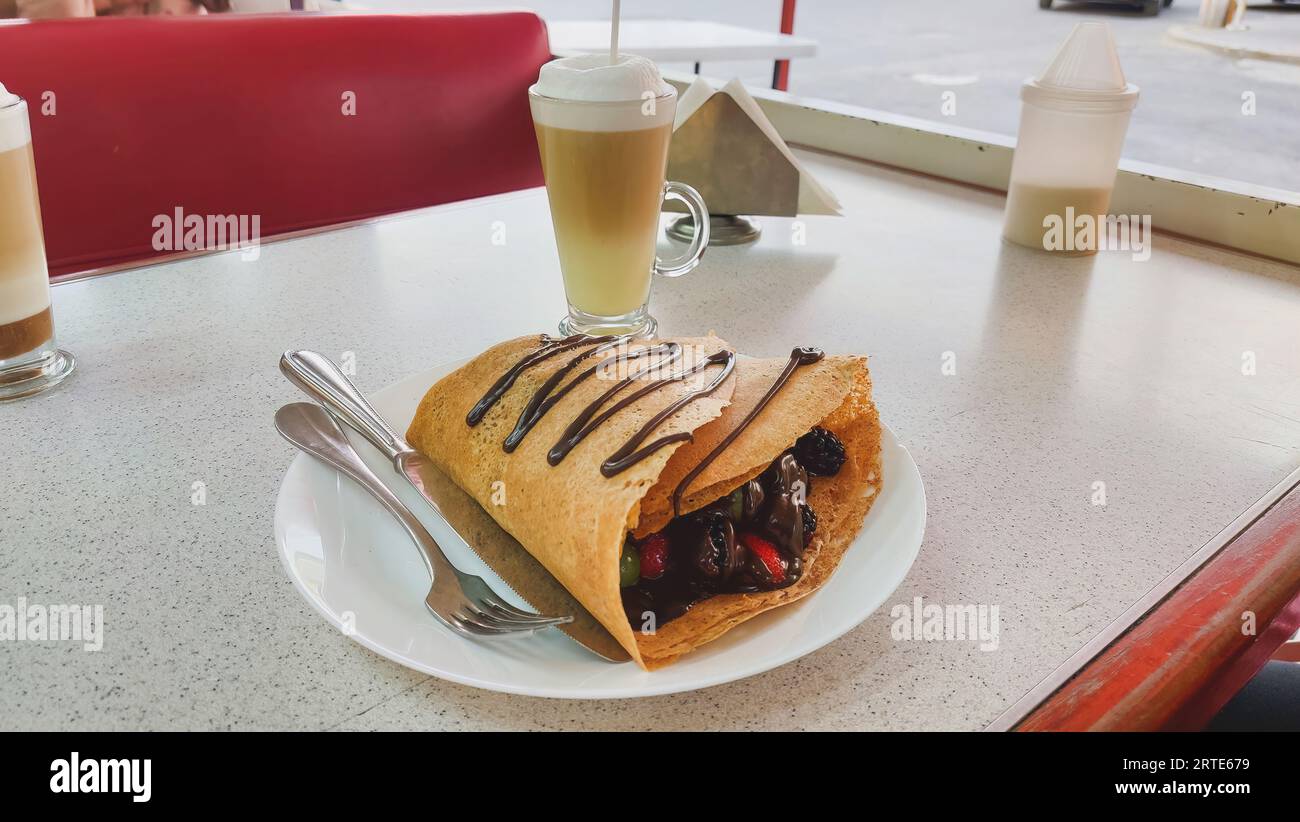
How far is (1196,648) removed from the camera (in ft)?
1.96

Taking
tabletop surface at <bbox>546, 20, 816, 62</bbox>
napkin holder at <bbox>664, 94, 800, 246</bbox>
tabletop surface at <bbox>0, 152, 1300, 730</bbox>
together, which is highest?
tabletop surface at <bbox>546, 20, 816, 62</bbox>

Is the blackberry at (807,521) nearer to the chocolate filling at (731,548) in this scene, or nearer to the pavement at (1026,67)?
the chocolate filling at (731,548)

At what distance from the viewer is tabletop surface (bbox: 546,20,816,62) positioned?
2701 mm

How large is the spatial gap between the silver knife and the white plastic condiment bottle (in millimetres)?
945

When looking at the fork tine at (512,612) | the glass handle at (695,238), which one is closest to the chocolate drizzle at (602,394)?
the fork tine at (512,612)

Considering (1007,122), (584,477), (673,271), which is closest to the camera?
(584,477)

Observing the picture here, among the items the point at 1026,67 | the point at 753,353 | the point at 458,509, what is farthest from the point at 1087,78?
the point at 1026,67

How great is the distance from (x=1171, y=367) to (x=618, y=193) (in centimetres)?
61

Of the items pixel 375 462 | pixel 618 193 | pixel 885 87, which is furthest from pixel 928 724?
pixel 885 87

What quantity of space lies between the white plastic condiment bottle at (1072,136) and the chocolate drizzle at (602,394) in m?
0.73

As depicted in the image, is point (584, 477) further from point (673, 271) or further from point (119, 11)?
point (119, 11)

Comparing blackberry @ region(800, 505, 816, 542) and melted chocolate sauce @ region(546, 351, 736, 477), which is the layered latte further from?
blackberry @ region(800, 505, 816, 542)

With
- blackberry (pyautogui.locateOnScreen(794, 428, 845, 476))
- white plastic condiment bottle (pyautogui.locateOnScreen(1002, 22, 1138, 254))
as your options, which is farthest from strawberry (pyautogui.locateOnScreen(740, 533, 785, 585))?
white plastic condiment bottle (pyautogui.locateOnScreen(1002, 22, 1138, 254))

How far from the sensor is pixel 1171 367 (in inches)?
40.2
